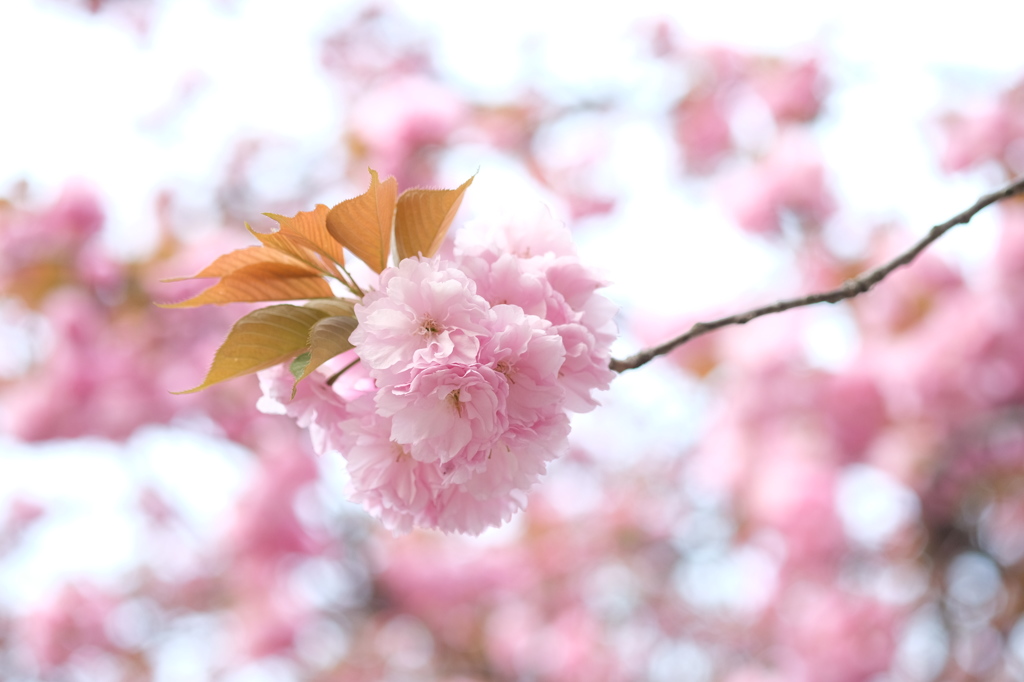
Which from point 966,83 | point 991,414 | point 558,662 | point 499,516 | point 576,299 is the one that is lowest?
point 558,662

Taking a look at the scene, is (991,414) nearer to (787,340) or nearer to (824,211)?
(787,340)

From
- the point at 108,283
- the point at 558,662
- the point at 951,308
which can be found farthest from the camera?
the point at 558,662

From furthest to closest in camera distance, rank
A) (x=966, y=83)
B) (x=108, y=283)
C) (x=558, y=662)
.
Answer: (x=558, y=662) → (x=966, y=83) → (x=108, y=283)

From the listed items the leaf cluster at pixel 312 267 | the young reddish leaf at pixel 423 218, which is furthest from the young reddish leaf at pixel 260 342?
the young reddish leaf at pixel 423 218

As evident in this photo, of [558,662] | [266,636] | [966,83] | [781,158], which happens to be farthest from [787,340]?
[266,636]

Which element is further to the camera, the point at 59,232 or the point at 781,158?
the point at 781,158

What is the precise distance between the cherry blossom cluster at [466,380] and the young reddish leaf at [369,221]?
4 centimetres

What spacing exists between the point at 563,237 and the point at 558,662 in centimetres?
422

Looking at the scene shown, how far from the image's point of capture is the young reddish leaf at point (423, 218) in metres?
0.76

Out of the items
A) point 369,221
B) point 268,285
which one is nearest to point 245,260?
point 268,285

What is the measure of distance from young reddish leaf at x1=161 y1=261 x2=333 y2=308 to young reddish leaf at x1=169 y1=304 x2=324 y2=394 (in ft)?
0.15

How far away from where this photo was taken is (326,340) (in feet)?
2.36

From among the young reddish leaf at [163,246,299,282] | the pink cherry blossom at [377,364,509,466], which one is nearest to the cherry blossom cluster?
the pink cherry blossom at [377,364,509,466]

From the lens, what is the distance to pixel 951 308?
298 cm
